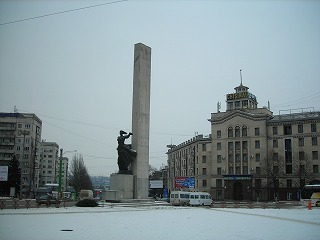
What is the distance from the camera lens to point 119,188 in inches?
1612

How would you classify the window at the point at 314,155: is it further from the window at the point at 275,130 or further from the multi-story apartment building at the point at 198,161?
the multi-story apartment building at the point at 198,161

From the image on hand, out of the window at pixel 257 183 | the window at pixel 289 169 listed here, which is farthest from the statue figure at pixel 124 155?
the window at pixel 289 169

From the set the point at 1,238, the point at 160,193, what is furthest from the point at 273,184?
the point at 1,238

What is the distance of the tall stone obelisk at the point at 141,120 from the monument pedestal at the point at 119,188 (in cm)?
99

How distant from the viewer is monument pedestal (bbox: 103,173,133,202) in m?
40.8

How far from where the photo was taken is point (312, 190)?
168 ft

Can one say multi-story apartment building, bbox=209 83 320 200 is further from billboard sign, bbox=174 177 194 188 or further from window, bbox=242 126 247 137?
billboard sign, bbox=174 177 194 188

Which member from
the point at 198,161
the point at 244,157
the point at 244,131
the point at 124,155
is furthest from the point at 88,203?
the point at 198,161

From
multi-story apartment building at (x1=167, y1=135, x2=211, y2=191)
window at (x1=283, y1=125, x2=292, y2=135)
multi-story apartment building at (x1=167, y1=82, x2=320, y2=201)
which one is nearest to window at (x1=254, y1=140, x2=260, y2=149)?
multi-story apartment building at (x1=167, y1=82, x2=320, y2=201)

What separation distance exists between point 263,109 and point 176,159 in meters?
38.2

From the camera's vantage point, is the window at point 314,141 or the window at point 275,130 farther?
the window at point 275,130

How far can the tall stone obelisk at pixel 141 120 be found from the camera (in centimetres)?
4284

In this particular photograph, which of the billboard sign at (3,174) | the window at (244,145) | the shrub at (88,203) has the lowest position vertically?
the shrub at (88,203)

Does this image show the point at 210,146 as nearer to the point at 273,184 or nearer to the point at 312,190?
the point at 273,184
